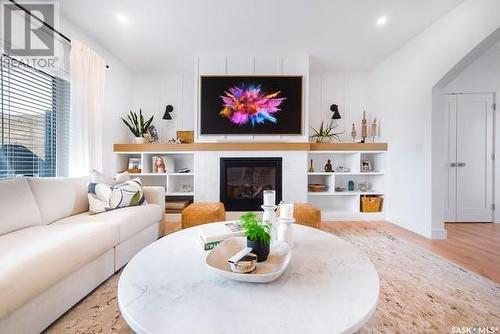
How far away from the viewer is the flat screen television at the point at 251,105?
347 cm

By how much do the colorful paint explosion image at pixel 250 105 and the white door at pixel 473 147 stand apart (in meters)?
2.62

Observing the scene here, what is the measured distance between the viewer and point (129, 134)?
3949 millimetres

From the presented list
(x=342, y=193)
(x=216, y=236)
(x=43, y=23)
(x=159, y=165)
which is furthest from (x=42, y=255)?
(x=342, y=193)

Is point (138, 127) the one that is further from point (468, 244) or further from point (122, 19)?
point (468, 244)

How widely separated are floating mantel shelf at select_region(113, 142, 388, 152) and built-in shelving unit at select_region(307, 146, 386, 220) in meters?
0.08

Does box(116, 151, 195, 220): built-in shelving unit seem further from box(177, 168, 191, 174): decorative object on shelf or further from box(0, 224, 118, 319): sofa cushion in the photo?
box(0, 224, 118, 319): sofa cushion

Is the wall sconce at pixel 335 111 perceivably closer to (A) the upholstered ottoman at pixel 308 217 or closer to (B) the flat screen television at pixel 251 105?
(B) the flat screen television at pixel 251 105

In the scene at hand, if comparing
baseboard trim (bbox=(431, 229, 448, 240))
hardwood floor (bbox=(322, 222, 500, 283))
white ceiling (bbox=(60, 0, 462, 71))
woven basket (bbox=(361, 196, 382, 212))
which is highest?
white ceiling (bbox=(60, 0, 462, 71))

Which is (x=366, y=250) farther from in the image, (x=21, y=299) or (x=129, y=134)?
(x=129, y=134)

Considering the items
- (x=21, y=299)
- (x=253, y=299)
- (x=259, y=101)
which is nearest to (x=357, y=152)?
(x=259, y=101)

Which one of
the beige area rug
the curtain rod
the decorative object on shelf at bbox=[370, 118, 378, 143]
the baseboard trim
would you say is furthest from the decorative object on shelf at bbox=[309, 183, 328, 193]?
the curtain rod

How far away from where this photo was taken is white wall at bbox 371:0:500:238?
229 centimetres

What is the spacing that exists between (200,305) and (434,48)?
3.54 m

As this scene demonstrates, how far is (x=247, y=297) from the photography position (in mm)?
845
